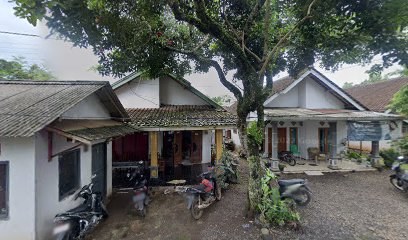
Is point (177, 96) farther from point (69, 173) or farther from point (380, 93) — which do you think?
point (380, 93)

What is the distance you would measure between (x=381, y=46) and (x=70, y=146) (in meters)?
8.93

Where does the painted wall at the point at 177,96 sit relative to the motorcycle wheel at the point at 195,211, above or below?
above

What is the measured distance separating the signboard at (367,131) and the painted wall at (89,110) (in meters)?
12.3

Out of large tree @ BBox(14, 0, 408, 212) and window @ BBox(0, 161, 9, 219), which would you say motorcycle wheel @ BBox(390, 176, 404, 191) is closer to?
large tree @ BBox(14, 0, 408, 212)

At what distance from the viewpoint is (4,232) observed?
4.85 m

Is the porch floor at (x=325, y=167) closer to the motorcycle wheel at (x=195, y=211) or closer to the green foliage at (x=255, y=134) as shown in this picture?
the green foliage at (x=255, y=134)

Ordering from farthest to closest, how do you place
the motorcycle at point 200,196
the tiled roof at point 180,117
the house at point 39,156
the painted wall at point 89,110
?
the tiled roof at point 180,117 → the motorcycle at point 200,196 → the painted wall at point 89,110 → the house at point 39,156

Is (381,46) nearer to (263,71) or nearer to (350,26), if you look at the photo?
(350,26)

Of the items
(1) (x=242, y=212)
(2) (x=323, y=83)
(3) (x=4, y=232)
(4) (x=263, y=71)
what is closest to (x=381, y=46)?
(4) (x=263, y=71)

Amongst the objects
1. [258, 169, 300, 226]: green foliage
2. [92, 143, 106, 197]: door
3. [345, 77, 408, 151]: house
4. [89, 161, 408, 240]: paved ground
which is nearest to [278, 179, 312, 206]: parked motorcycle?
[89, 161, 408, 240]: paved ground

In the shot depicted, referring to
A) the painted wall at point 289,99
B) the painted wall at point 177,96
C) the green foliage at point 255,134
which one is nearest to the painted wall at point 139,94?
the painted wall at point 177,96

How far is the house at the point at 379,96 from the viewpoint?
17014mm

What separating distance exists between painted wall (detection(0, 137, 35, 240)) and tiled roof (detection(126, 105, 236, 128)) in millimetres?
4530

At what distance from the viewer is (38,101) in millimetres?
5938
